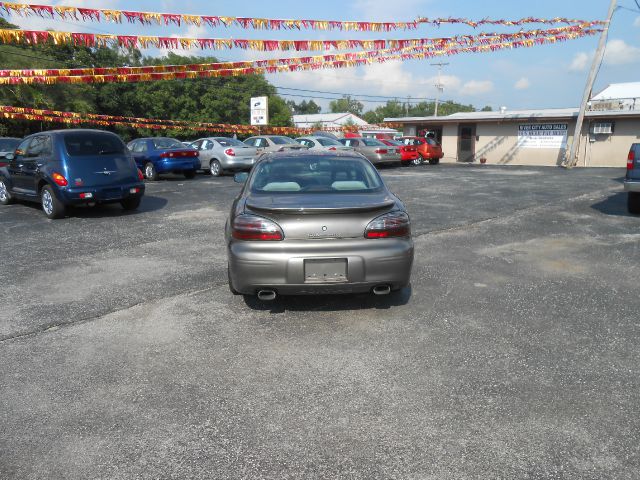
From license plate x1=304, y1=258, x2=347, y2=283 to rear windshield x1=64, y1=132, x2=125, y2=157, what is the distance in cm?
723

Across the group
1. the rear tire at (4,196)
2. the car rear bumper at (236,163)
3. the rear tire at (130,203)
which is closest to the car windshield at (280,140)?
the car rear bumper at (236,163)

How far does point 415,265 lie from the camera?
21.0 ft

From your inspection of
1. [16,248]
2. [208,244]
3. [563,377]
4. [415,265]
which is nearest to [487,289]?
[415,265]

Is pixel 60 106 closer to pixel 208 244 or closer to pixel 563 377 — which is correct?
pixel 208 244

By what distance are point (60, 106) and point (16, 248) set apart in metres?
35.5

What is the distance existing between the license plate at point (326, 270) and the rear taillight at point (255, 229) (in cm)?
36

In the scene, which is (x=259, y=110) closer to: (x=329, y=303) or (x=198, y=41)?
(x=198, y=41)

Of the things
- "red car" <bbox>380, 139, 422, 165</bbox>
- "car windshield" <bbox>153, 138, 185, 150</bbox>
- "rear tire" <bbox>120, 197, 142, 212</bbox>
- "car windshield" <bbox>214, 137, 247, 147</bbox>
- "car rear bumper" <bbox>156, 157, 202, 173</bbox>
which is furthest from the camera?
"red car" <bbox>380, 139, 422, 165</bbox>

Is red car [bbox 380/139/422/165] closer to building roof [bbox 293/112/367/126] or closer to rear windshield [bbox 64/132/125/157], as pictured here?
rear windshield [bbox 64/132/125/157]

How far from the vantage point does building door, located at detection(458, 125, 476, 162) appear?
32.2 m

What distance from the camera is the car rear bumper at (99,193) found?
30.4ft

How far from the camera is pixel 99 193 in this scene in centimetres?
948

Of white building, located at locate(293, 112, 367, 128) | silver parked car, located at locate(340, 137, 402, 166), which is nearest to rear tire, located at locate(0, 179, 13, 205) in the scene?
silver parked car, located at locate(340, 137, 402, 166)

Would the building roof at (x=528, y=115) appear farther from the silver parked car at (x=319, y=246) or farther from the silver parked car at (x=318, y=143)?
the silver parked car at (x=319, y=246)
